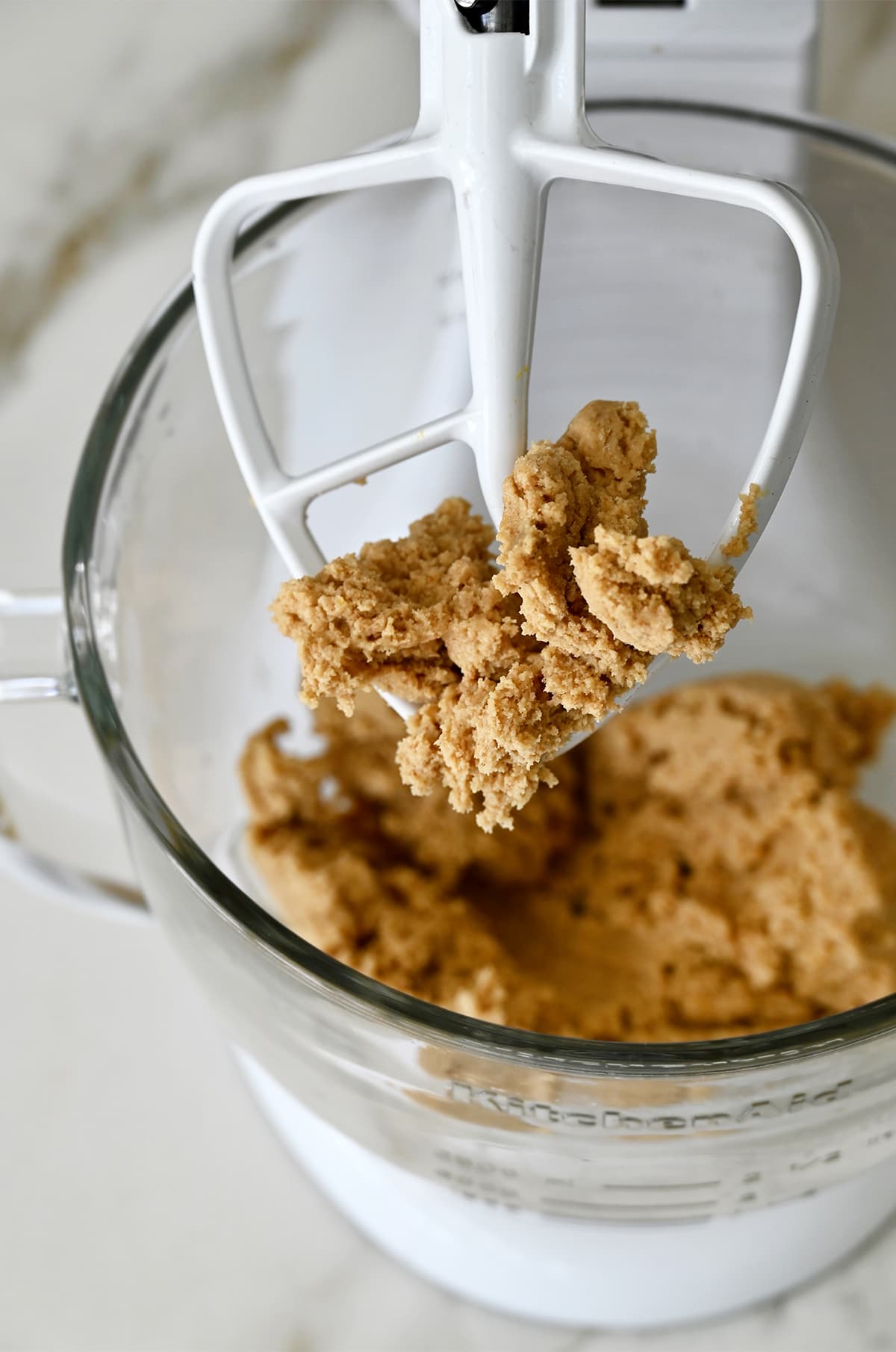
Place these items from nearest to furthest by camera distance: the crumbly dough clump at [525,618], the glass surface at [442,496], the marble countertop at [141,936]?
the crumbly dough clump at [525,618] → the glass surface at [442,496] → the marble countertop at [141,936]

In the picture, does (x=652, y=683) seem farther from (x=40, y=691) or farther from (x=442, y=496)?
(x=40, y=691)

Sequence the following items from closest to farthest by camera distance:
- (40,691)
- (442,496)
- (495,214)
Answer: (495,214), (40,691), (442,496)

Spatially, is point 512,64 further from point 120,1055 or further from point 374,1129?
point 120,1055

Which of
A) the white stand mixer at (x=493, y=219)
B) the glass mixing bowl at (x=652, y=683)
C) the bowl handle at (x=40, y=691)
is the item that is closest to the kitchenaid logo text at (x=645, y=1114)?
the glass mixing bowl at (x=652, y=683)

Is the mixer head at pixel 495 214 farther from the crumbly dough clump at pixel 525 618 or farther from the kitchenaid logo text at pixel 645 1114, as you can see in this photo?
the kitchenaid logo text at pixel 645 1114

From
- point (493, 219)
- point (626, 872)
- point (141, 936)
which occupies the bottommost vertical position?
point (141, 936)

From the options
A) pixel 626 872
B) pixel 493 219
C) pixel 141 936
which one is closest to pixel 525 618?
pixel 493 219

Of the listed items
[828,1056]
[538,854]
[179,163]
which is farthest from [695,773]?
[179,163]
